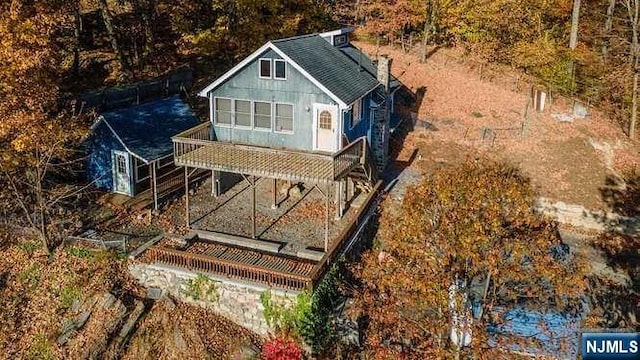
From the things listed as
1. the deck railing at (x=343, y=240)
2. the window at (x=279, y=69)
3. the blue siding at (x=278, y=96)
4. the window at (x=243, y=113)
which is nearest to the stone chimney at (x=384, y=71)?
the deck railing at (x=343, y=240)

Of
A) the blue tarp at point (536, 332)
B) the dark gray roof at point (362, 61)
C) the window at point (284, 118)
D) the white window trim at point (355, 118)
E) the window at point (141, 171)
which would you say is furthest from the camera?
the dark gray roof at point (362, 61)

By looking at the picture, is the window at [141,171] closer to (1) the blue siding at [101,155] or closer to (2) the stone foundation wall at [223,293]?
(1) the blue siding at [101,155]

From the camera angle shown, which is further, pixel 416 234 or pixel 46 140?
pixel 46 140

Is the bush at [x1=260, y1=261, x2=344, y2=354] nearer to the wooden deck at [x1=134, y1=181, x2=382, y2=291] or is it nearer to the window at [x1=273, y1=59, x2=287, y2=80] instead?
the wooden deck at [x1=134, y1=181, x2=382, y2=291]

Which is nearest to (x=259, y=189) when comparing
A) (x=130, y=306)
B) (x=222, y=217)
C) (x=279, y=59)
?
(x=222, y=217)

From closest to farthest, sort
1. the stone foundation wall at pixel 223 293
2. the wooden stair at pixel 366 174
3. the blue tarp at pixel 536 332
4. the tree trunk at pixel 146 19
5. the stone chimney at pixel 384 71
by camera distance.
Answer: the blue tarp at pixel 536 332 → the stone foundation wall at pixel 223 293 → the wooden stair at pixel 366 174 → the stone chimney at pixel 384 71 → the tree trunk at pixel 146 19

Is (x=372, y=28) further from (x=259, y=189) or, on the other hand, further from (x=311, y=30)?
(x=259, y=189)
